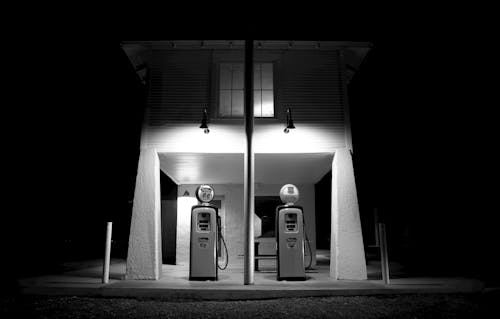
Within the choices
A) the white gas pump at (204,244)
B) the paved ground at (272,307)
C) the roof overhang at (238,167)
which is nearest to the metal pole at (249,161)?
the white gas pump at (204,244)

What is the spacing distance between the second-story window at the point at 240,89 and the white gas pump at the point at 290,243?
263 centimetres

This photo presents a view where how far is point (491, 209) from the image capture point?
1830cm

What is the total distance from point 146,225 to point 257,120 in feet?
10.8

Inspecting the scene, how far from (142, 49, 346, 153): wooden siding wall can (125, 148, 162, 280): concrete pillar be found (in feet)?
1.78

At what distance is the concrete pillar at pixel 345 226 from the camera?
729 centimetres

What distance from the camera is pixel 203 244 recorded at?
719 centimetres

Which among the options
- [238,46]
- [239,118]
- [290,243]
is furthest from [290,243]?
[238,46]

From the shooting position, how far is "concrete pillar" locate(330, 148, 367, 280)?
7.29 meters

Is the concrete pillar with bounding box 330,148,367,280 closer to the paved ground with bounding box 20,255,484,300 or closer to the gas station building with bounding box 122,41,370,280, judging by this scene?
the gas station building with bounding box 122,41,370,280

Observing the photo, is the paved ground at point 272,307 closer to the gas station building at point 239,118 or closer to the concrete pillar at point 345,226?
the concrete pillar at point 345,226

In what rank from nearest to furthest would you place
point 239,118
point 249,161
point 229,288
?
point 229,288, point 249,161, point 239,118

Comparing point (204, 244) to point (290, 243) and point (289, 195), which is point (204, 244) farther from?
point (289, 195)

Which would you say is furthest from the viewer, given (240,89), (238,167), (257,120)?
(238,167)

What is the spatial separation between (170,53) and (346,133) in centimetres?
452
